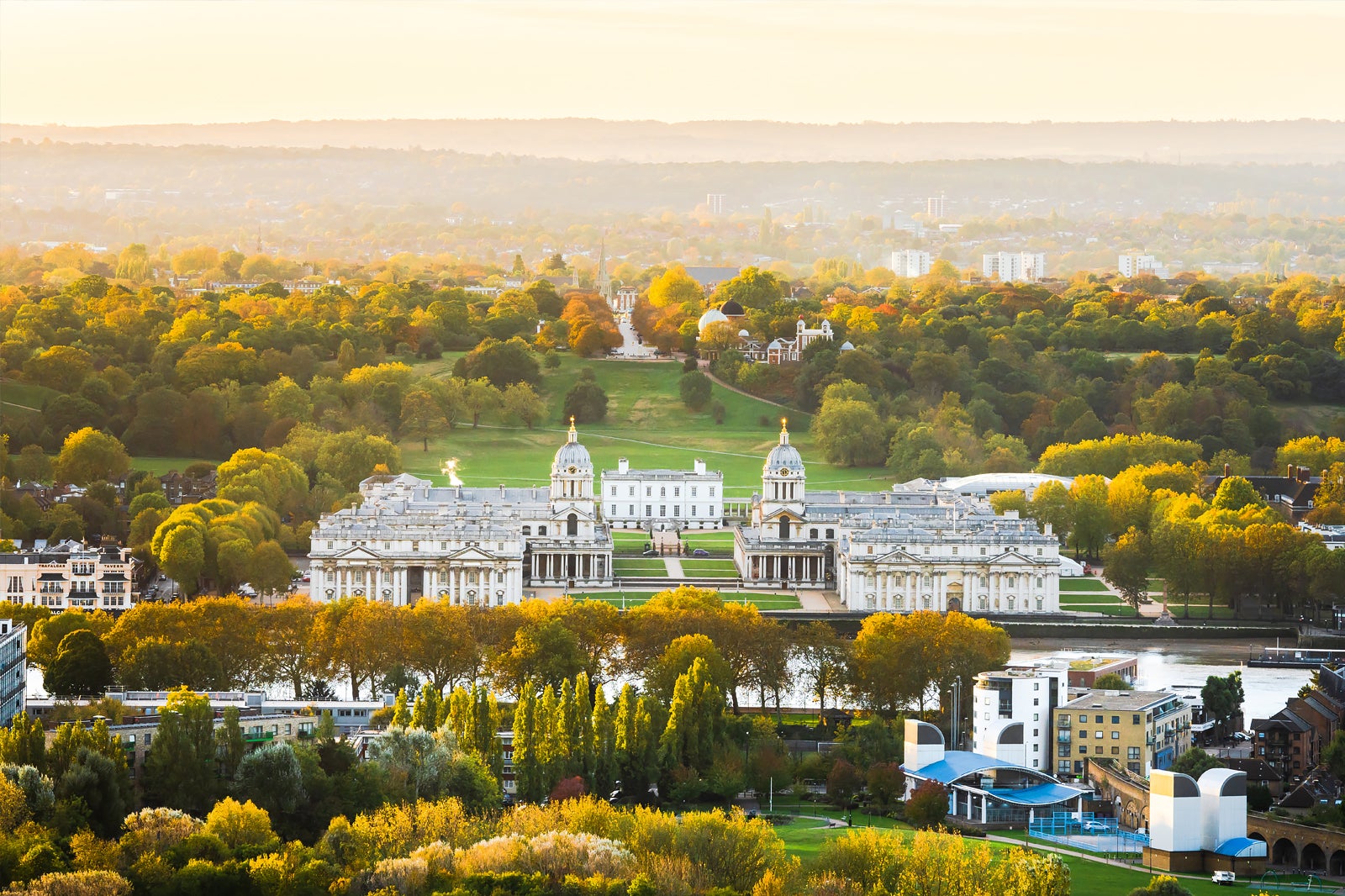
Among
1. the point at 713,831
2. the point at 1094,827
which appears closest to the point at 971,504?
the point at 1094,827

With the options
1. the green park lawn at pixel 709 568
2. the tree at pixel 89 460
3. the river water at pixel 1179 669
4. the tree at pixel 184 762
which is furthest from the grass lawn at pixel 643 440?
the tree at pixel 184 762

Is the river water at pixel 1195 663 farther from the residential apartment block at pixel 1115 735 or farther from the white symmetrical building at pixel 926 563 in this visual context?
the residential apartment block at pixel 1115 735

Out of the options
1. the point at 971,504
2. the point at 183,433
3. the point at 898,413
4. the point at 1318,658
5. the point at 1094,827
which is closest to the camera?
the point at 1094,827

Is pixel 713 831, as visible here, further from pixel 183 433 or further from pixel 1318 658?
pixel 183 433

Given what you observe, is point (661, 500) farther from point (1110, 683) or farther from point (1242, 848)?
point (1242, 848)

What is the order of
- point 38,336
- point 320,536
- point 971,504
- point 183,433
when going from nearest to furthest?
1. point 320,536
2. point 971,504
3. point 183,433
4. point 38,336

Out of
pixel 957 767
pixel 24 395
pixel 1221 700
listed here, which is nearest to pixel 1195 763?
pixel 957 767

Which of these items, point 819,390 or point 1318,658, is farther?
point 819,390
